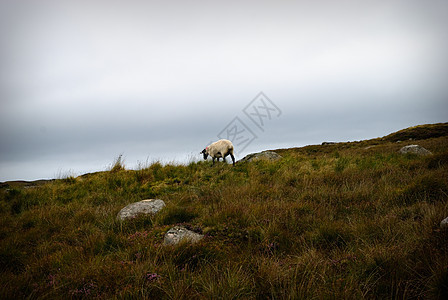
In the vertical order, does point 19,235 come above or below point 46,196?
below

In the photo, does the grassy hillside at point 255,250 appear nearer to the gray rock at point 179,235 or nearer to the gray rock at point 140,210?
the gray rock at point 179,235

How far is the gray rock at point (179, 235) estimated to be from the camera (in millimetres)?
3248

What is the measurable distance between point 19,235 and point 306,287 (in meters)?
5.01

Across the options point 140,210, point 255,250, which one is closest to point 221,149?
point 140,210

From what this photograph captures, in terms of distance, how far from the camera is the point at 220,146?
1338 cm

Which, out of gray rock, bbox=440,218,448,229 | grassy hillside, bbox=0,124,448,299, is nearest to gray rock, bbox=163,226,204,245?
grassy hillside, bbox=0,124,448,299

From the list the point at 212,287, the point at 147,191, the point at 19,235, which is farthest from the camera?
the point at 147,191

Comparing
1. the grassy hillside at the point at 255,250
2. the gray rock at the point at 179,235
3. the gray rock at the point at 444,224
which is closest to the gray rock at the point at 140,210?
the grassy hillside at the point at 255,250

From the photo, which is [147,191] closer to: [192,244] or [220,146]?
[192,244]

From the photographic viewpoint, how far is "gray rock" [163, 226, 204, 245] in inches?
128

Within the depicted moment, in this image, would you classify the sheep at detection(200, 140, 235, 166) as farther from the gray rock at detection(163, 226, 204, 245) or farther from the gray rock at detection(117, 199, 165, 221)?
the gray rock at detection(163, 226, 204, 245)

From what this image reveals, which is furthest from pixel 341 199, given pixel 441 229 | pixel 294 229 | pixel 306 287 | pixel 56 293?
pixel 56 293

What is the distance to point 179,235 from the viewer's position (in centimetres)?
342

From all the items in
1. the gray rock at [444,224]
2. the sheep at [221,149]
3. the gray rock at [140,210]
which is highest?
the sheep at [221,149]
